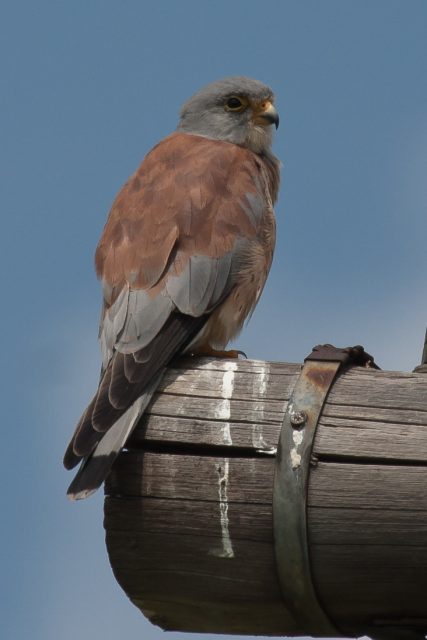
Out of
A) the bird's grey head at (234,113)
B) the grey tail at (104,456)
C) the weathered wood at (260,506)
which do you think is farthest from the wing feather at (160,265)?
the bird's grey head at (234,113)

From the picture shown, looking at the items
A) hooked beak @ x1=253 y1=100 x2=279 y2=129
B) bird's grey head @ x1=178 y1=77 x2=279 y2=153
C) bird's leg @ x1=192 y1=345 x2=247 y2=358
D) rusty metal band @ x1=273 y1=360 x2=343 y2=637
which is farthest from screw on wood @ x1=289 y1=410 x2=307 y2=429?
hooked beak @ x1=253 y1=100 x2=279 y2=129

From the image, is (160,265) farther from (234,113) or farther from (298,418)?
(234,113)

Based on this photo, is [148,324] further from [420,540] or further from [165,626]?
[420,540]

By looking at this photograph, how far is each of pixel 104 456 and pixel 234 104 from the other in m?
2.81

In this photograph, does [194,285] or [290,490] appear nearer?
[290,490]

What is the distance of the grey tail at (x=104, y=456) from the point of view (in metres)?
2.71

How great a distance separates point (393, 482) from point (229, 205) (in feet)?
5.59

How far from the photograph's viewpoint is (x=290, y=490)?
2512 millimetres

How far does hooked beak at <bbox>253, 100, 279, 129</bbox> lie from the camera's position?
16.8 feet

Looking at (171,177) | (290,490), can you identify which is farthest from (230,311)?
(290,490)

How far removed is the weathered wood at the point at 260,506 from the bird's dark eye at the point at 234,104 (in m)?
2.63

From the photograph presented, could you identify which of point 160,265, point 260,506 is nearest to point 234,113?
point 160,265

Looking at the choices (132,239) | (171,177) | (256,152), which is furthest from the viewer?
(256,152)

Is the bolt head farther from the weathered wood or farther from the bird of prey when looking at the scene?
the bird of prey
